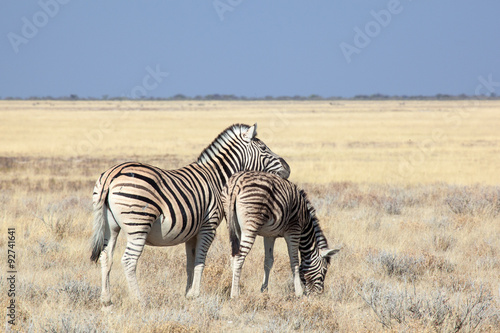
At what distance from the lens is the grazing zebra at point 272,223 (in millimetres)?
5891

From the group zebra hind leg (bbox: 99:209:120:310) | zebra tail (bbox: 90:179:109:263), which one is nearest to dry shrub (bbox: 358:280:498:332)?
zebra hind leg (bbox: 99:209:120:310)

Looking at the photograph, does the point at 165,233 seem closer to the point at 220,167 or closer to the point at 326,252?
the point at 220,167

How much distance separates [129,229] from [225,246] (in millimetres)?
3497

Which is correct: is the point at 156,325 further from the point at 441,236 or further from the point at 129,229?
the point at 441,236

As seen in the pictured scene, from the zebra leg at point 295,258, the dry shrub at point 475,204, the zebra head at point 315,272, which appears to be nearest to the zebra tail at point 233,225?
the zebra leg at point 295,258

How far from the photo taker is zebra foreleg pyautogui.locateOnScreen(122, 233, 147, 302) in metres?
5.20

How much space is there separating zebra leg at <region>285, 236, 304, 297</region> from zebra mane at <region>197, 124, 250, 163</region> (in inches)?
55.5

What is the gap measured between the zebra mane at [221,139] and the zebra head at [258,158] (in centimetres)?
8

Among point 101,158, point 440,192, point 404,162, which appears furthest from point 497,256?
point 101,158

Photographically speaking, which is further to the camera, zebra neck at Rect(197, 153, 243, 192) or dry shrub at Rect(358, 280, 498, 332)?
zebra neck at Rect(197, 153, 243, 192)

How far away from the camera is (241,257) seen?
5902 mm

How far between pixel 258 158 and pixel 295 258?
1.45 meters

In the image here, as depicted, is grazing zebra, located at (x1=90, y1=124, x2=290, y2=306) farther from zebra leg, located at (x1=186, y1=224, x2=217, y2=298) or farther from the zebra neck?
the zebra neck

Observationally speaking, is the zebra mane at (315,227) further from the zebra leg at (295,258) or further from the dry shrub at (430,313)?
the dry shrub at (430,313)
